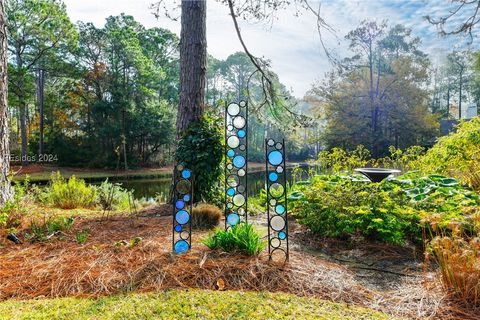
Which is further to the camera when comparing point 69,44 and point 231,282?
point 69,44

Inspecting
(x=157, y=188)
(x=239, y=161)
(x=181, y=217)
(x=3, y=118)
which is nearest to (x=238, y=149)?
(x=239, y=161)

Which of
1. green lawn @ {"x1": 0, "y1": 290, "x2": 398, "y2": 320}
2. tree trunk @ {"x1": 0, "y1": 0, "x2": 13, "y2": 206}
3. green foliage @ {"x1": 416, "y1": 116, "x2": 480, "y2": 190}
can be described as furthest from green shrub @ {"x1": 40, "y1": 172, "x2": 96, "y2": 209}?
green foliage @ {"x1": 416, "y1": 116, "x2": 480, "y2": 190}

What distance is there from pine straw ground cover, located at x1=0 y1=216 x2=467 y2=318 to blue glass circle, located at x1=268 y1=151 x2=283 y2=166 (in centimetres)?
72

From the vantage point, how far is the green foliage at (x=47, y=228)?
2746mm

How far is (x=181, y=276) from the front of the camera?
1.98 m

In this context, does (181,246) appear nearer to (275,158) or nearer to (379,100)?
(275,158)

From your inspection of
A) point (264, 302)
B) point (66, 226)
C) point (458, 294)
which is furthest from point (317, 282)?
point (66, 226)

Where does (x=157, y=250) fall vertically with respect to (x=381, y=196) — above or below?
below

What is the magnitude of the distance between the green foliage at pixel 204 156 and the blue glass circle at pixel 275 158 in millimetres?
1687

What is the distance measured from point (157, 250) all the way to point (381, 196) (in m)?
2.11

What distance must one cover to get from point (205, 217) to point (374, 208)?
5.40 ft

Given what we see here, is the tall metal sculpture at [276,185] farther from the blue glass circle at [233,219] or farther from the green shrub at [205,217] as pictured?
the green shrub at [205,217]

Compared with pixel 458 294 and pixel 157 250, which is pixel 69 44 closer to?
pixel 157 250

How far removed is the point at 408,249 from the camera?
2822mm
